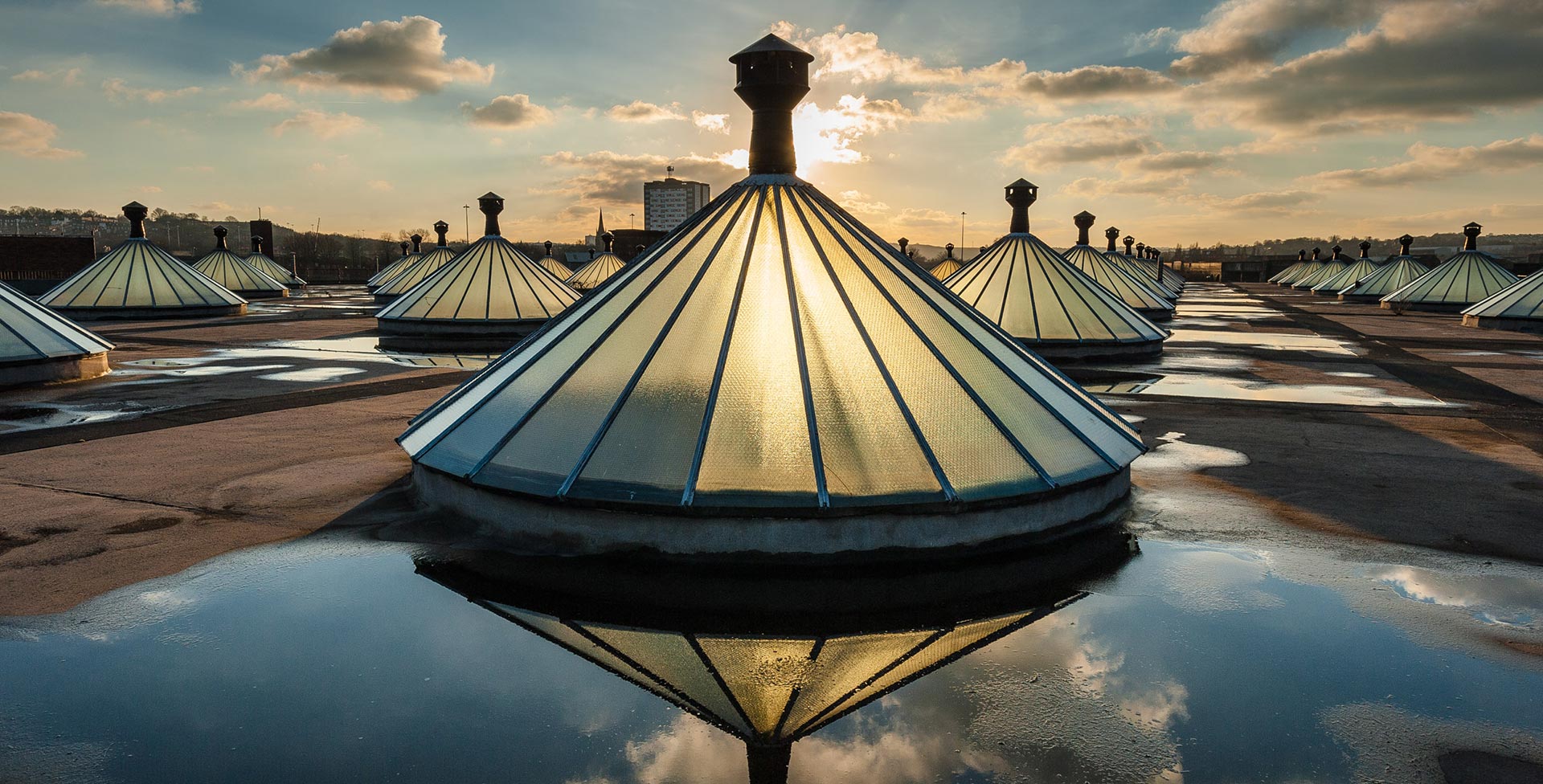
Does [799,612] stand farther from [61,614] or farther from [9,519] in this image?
[9,519]

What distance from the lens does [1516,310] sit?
36031 mm

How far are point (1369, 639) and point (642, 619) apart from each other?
533cm

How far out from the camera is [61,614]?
6.46 m

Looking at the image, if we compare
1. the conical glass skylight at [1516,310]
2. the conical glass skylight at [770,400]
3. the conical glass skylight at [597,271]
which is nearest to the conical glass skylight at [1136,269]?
the conical glass skylight at [1516,310]

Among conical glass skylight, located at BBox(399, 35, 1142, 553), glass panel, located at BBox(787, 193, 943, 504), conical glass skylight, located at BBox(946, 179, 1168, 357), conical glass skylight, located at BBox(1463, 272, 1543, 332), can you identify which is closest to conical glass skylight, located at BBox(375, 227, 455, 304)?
conical glass skylight, located at BBox(946, 179, 1168, 357)

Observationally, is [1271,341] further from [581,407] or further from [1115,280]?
[581,407]

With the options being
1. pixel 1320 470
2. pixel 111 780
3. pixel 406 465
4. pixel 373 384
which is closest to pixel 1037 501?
pixel 1320 470

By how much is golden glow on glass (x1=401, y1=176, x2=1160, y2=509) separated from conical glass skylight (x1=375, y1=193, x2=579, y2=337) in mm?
20737

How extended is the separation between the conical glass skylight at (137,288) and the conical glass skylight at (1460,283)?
65.7m

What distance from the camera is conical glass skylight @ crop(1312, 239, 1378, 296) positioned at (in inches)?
2933

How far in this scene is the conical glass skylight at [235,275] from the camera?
59.1 m

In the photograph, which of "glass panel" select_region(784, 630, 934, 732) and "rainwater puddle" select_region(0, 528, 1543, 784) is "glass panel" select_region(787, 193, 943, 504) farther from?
"glass panel" select_region(784, 630, 934, 732)

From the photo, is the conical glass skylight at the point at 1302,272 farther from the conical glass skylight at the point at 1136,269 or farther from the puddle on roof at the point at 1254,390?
the puddle on roof at the point at 1254,390

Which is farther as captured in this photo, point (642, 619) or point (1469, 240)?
point (1469, 240)
